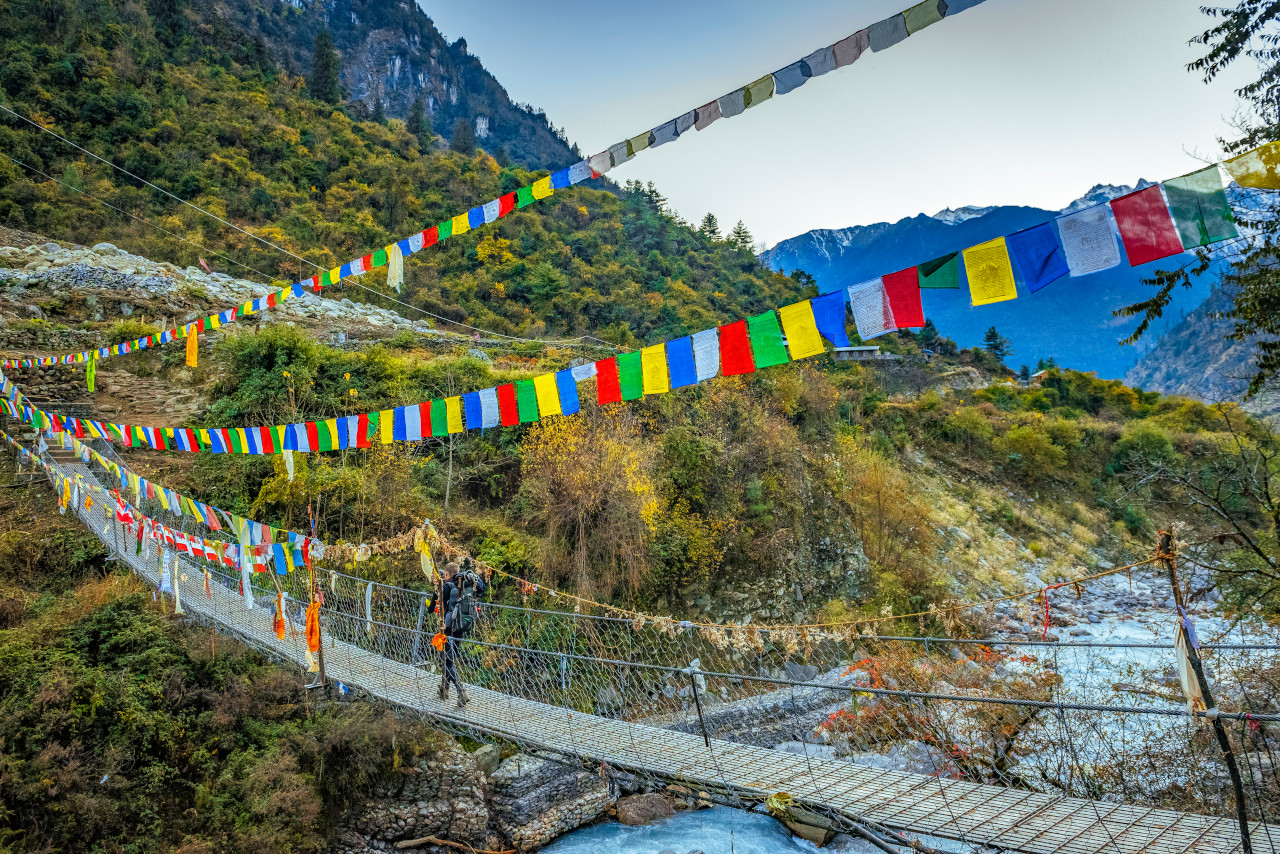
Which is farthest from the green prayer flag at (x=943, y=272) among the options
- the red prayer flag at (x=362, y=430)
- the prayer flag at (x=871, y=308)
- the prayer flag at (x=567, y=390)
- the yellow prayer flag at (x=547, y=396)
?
the red prayer flag at (x=362, y=430)

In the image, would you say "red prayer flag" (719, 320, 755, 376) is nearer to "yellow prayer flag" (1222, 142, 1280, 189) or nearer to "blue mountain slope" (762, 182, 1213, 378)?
"yellow prayer flag" (1222, 142, 1280, 189)

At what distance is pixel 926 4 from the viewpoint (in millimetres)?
2381

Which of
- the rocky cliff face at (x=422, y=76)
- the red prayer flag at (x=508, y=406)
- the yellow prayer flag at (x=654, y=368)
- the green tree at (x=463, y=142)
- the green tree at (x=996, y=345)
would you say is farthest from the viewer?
the rocky cliff face at (x=422, y=76)

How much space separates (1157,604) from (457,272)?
21433 mm

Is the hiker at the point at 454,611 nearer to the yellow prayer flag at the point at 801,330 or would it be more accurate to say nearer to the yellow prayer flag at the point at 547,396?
the yellow prayer flag at the point at 547,396

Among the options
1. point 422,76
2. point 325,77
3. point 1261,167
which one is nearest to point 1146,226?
point 1261,167

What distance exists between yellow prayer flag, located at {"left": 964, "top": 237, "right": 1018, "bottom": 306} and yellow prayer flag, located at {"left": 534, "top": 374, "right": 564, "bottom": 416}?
2551mm

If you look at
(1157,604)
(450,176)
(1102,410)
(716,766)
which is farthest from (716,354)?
(1102,410)

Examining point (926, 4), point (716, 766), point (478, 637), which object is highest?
point (926, 4)

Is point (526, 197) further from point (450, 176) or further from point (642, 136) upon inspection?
point (450, 176)

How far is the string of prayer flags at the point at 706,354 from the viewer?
3.31 m

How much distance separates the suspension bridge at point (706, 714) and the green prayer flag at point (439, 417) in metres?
1.48

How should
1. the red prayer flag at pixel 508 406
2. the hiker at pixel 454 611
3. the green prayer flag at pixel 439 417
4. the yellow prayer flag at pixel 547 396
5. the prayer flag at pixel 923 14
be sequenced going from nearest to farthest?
the prayer flag at pixel 923 14, the yellow prayer flag at pixel 547 396, the red prayer flag at pixel 508 406, the hiker at pixel 454 611, the green prayer flag at pixel 439 417

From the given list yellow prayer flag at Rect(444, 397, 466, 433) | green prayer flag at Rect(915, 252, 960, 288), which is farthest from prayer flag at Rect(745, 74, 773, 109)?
yellow prayer flag at Rect(444, 397, 466, 433)
